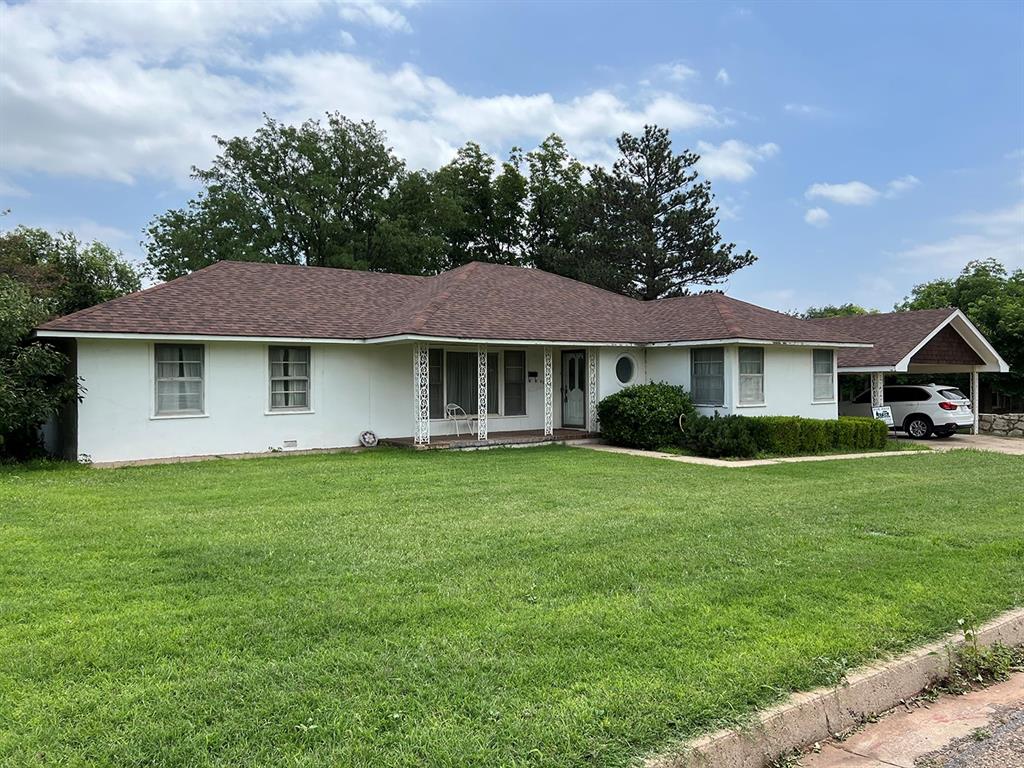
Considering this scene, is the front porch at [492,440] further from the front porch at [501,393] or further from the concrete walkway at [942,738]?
the concrete walkway at [942,738]

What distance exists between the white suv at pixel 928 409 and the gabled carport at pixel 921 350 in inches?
30.0

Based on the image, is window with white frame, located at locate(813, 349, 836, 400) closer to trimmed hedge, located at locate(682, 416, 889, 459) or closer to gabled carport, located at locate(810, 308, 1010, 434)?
gabled carport, located at locate(810, 308, 1010, 434)

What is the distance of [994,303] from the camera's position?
25578 millimetres

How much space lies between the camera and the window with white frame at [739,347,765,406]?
57.9 feet

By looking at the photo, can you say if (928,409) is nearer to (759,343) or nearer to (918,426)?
(918,426)

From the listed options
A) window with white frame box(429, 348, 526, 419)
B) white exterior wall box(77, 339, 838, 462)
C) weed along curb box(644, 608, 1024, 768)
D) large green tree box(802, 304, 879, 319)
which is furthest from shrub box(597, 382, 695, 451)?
large green tree box(802, 304, 879, 319)

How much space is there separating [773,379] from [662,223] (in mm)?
20137

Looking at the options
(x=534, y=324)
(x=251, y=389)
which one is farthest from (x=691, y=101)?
(x=251, y=389)

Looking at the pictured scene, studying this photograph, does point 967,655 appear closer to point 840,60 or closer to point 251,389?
point 251,389

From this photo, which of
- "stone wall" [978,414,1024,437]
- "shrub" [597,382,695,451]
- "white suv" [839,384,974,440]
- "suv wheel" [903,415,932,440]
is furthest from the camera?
"stone wall" [978,414,1024,437]

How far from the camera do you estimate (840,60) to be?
16.9 metres

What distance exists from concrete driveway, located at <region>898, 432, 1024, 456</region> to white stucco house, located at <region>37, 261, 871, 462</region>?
314 cm

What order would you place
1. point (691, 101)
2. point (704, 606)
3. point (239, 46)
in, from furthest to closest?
1. point (691, 101)
2. point (239, 46)
3. point (704, 606)

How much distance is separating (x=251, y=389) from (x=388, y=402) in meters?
3.37
